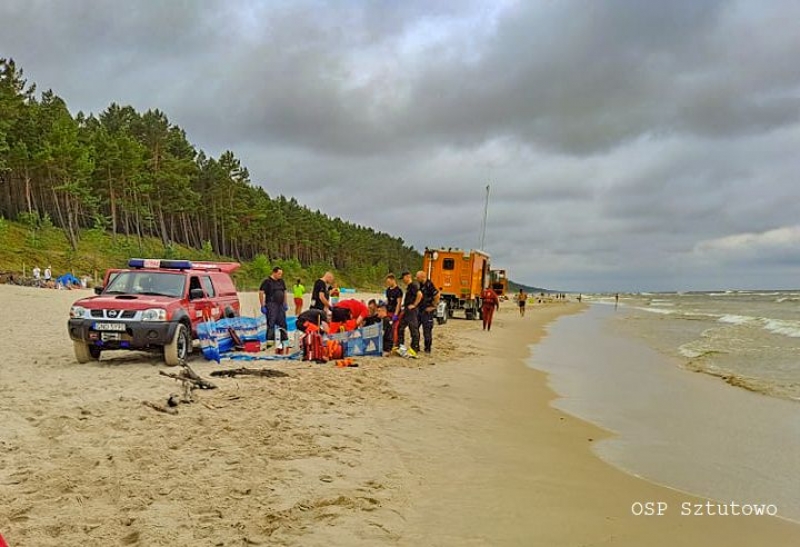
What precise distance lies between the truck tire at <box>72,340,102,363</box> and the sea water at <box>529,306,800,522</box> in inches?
327

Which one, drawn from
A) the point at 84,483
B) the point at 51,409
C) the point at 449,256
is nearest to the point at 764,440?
the point at 84,483

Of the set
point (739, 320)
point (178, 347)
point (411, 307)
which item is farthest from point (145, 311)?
point (739, 320)

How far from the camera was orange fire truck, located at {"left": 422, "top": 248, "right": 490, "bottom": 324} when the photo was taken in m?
26.5

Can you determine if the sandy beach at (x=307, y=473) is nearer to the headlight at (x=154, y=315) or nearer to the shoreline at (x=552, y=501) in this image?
the shoreline at (x=552, y=501)

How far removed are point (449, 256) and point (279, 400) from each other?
19.9m

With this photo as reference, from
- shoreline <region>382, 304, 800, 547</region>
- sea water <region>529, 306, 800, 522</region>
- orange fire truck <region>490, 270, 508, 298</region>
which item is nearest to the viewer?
shoreline <region>382, 304, 800, 547</region>

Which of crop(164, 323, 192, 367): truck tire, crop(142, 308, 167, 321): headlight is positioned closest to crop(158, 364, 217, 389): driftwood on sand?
crop(164, 323, 192, 367): truck tire

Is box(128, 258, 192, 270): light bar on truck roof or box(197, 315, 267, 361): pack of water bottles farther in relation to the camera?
box(128, 258, 192, 270): light bar on truck roof

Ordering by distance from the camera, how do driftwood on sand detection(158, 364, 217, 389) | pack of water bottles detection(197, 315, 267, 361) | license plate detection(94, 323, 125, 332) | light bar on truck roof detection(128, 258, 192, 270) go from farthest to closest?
light bar on truck roof detection(128, 258, 192, 270)
pack of water bottles detection(197, 315, 267, 361)
license plate detection(94, 323, 125, 332)
driftwood on sand detection(158, 364, 217, 389)

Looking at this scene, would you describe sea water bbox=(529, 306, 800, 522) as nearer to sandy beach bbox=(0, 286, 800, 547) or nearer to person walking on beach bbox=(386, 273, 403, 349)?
sandy beach bbox=(0, 286, 800, 547)

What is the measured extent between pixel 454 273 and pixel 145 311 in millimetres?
18416

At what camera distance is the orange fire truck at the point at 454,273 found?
2655 cm

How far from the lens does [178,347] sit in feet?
33.3

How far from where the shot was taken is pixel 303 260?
10288 centimetres
